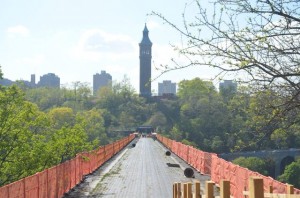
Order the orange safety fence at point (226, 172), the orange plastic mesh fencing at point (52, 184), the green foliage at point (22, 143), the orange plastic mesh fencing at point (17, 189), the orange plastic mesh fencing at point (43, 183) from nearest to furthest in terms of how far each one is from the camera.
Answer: the orange plastic mesh fencing at point (17, 189) < the orange safety fence at point (226, 172) < the orange plastic mesh fencing at point (43, 183) < the orange plastic mesh fencing at point (52, 184) < the green foliage at point (22, 143)

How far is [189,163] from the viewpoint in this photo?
43.5 metres

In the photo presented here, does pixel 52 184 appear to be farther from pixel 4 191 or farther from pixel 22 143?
pixel 22 143

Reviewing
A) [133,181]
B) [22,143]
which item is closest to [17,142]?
[22,143]

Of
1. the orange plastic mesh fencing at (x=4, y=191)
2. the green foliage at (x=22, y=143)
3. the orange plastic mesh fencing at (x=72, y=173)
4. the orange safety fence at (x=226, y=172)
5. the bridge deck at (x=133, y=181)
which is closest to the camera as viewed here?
the orange plastic mesh fencing at (x=4, y=191)

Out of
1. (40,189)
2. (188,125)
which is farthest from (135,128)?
(40,189)

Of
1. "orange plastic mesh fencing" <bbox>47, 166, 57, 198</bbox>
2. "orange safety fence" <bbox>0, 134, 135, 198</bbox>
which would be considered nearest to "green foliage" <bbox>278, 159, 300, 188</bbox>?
"orange safety fence" <bbox>0, 134, 135, 198</bbox>

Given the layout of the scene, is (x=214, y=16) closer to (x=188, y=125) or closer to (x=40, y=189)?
(x=40, y=189)

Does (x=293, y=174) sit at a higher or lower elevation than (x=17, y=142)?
lower

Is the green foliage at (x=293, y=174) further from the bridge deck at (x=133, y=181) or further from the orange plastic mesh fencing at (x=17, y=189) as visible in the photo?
the orange plastic mesh fencing at (x=17, y=189)

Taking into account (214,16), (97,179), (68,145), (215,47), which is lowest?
(97,179)

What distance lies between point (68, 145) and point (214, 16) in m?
28.9

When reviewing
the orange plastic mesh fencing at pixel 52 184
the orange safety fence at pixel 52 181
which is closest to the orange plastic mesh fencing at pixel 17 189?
the orange safety fence at pixel 52 181

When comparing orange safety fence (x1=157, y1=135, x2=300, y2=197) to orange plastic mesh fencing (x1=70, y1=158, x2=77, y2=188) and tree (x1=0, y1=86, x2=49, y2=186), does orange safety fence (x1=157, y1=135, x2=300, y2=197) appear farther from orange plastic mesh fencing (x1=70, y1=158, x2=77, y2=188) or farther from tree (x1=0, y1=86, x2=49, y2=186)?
tree (x1=0, y1=86, x2=49, y2=186)

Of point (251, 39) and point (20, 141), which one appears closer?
point (251, 39)
